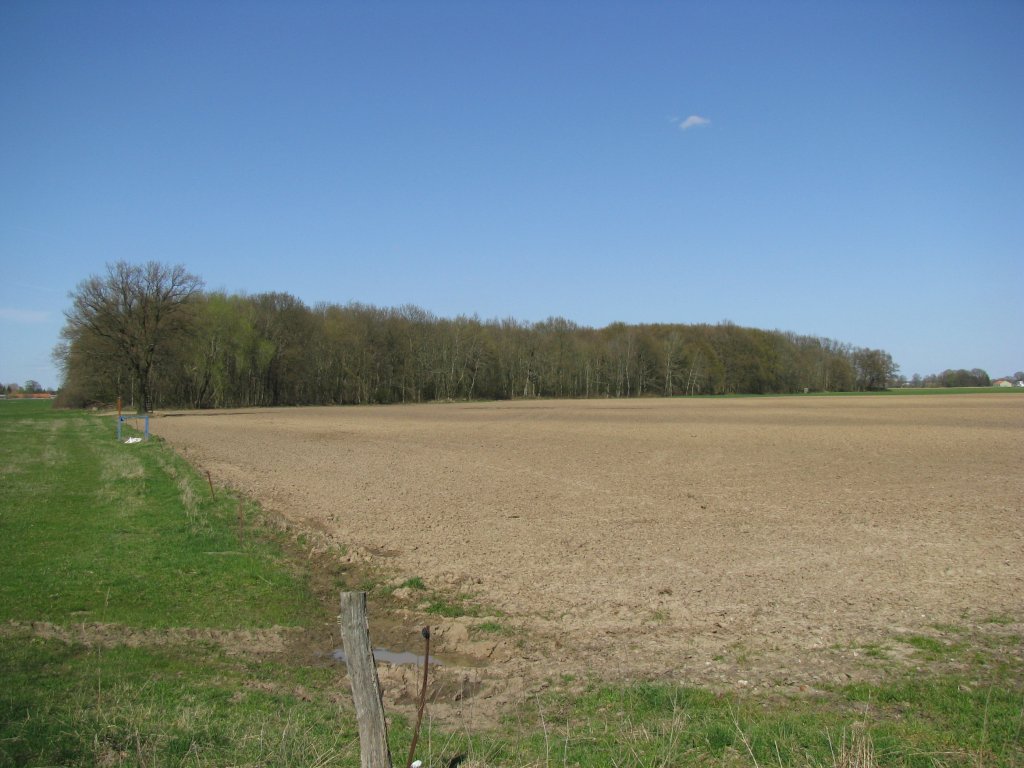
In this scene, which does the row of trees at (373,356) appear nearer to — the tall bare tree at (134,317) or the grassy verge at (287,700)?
the tall bare tree at (134,317)

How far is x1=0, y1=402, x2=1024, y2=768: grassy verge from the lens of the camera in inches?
217

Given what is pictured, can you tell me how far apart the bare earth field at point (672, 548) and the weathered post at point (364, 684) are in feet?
8.79

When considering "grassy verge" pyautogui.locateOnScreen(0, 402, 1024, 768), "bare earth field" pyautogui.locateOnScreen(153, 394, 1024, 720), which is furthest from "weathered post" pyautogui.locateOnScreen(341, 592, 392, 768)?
"bare earth field" pyautogui.locateOnScreen(153, 394, 1024, 720)

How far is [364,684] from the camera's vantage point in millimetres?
4902

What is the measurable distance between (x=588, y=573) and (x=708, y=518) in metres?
5.57

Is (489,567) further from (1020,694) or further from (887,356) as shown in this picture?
(887,356)

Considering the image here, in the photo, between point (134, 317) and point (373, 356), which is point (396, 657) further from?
point (373, 356)

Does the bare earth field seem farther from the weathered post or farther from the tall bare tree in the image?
the tall bare tree

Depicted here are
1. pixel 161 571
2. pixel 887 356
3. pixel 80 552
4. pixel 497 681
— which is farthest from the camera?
pixel 887 356

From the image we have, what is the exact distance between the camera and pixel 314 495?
1973cm

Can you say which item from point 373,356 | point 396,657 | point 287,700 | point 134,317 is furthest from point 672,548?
point 373,356

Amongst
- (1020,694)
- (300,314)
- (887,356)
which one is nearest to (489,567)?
(1020,694)

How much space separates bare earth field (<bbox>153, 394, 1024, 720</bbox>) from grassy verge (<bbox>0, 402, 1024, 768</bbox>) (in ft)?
2.21

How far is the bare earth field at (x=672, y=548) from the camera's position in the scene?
8398 mm
